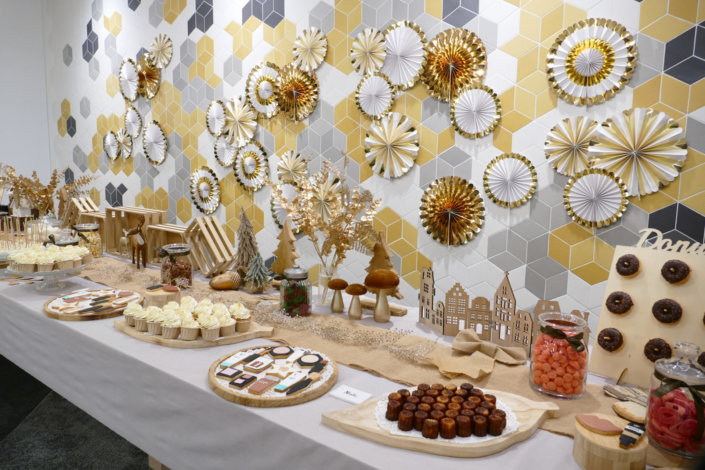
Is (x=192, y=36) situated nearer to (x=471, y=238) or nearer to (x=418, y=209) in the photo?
(x=418, y=209)

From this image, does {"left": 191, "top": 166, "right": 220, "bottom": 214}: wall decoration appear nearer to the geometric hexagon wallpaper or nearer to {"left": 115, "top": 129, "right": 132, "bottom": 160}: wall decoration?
the geometric hexagon wallpaper

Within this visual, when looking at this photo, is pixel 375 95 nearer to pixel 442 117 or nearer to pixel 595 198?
pixel 442 117

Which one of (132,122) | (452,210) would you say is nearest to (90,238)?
(132,122)

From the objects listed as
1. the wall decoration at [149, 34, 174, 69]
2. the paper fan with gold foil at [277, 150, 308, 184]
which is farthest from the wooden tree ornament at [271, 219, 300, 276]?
the wall decoration at [149, 34, 174, 69]

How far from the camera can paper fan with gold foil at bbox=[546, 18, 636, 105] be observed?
1718mm

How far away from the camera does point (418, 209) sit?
2277mm

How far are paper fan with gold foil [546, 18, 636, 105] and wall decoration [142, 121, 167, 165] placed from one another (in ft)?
8.19

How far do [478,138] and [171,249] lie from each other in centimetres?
135

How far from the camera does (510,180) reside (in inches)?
78.8

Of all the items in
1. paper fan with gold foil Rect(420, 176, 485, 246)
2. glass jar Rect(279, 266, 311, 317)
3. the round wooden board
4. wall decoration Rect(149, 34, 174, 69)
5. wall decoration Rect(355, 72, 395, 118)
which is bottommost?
the round wooden board

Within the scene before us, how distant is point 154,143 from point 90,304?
1901 mm

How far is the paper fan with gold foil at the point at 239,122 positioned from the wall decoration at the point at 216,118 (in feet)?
0.10

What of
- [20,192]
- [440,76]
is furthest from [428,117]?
[20,192]

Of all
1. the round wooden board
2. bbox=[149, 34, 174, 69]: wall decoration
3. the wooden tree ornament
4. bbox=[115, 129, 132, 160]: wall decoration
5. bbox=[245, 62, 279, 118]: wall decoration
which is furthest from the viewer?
bbox=[115, 129, 132, 160]: wall decoration
